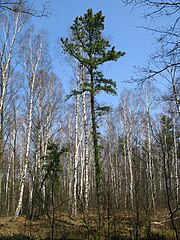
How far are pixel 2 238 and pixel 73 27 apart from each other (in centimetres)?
1015

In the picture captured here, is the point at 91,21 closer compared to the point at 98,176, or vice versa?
A: the point at 98,176

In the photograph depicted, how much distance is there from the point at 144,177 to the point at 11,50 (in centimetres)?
968

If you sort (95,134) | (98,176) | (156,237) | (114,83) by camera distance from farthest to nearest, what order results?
(114,83), (95,134), (98,176), (156,237)

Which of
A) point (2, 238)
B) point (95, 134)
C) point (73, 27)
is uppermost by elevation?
point (73, 27)

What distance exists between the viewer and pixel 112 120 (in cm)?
2650

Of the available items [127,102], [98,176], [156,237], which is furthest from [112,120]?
[156,237]

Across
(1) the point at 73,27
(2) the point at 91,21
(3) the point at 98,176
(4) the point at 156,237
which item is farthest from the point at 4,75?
(4) the point at 156,237

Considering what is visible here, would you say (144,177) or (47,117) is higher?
(47,117)

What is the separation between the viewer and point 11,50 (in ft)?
43.3

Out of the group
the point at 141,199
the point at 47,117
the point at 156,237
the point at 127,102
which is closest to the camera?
the point at 141,199

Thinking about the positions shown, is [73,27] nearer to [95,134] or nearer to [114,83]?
[114,83]

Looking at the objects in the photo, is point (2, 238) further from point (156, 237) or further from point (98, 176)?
point (156, 237)

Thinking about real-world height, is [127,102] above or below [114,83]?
above

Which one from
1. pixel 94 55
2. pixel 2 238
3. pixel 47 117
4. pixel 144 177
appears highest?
pixel 94 55
